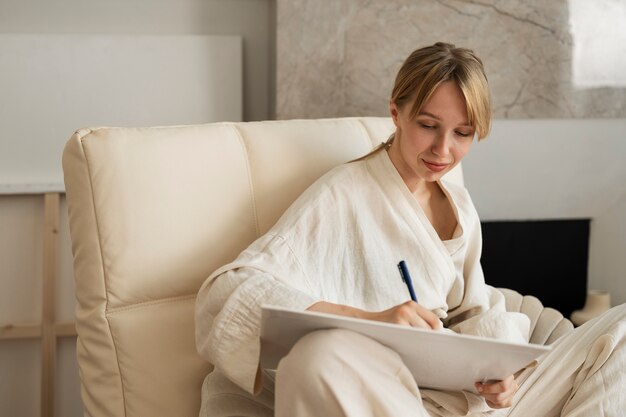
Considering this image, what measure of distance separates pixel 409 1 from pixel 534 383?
54.3 inches

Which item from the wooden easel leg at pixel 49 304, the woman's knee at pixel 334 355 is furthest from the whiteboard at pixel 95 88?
the woman's knee at pixel 334 355

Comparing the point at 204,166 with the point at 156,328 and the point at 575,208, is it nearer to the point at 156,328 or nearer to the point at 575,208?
the point at 156,328

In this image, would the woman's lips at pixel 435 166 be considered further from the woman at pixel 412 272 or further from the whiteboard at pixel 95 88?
the whiteboard at pixel 95 88

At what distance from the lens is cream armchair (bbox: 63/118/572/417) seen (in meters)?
1.59

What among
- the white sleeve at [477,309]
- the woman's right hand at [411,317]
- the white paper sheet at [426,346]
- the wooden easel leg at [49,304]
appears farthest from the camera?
the wooden easel leg at [49,304]

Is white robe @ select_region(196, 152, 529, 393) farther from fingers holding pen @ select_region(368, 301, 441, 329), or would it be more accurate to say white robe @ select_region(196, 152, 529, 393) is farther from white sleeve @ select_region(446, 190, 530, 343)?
fingers holding pen @ select_region(368, 301, 441, 329)

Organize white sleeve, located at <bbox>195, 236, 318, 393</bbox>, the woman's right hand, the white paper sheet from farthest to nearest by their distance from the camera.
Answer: white sleeve, located at <bbox>195, 236, 318, 393</bbox>
the woman's right hand
the white paper sheet

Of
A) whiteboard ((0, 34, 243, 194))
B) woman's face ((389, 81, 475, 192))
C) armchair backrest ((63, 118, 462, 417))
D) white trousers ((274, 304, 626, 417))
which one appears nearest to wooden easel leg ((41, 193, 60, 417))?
whiteboard ((0, 34, 243, 194))

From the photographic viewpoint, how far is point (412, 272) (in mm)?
1658

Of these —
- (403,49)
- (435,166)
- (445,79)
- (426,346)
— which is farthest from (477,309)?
(403,49)

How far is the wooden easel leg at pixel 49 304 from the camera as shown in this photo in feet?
7.83

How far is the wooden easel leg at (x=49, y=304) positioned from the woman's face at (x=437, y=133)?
3.72 ft

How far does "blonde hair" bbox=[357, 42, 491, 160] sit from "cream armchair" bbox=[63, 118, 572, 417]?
0.37 m

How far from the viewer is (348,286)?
1610mm
